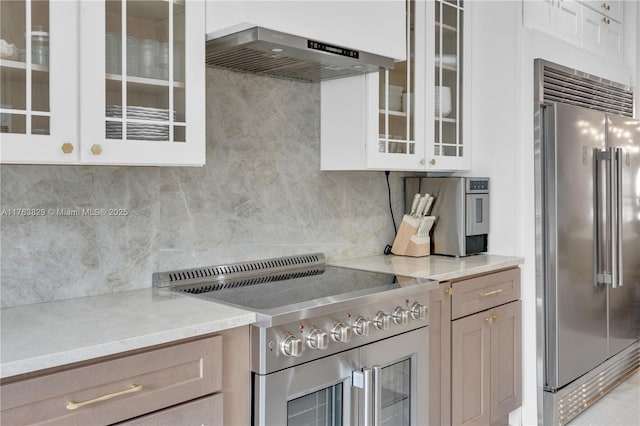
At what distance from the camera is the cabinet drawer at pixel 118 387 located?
4.57 feet

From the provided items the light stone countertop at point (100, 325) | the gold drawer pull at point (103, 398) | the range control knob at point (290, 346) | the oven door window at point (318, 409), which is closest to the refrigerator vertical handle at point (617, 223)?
the oven door window at point (318, 409)

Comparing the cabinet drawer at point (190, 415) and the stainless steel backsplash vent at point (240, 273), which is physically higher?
the stainless steel backsplash vent at point (240, 273)

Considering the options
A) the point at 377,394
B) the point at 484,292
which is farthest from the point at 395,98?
the point at 377,394

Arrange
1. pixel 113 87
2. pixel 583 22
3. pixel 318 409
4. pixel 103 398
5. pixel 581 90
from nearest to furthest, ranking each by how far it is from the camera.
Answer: pixel 103 398 < pixel 113 87 < pixel 318 409 < pixel 581 90 < pixel 583 22

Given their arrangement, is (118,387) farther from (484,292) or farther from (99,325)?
(484,292)

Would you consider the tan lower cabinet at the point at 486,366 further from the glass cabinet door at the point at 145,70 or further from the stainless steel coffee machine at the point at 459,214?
the glass cabinet door at the point at 145,70

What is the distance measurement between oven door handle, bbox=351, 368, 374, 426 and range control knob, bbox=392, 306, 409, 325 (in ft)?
0.74

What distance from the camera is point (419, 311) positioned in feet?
7.79

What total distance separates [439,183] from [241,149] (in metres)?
1.11

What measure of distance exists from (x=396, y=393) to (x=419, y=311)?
326 millimetres

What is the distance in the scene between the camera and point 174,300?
202cm

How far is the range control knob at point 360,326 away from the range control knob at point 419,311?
0.99 feet

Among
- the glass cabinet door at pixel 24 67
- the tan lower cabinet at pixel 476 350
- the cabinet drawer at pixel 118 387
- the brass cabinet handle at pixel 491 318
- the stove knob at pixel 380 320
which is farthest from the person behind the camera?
the brass cabinet handle at pixel 491 318

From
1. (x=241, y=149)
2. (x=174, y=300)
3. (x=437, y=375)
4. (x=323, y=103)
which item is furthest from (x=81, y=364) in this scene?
(x=323, y=103)
